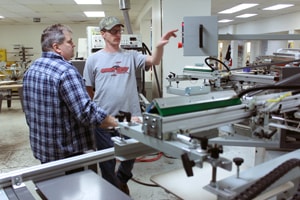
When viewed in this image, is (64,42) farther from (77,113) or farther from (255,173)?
(255,173)

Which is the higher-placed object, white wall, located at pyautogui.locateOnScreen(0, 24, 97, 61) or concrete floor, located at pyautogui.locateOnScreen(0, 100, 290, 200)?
white wall, located at pyautogui.locateOnScreen(0, 24, 97, 61)

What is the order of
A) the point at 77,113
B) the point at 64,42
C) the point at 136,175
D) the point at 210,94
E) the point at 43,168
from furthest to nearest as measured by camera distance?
the point at 136,175 < the point at 64,42 < the point at 77,113 < the point at 43,168 < the point at 210,94

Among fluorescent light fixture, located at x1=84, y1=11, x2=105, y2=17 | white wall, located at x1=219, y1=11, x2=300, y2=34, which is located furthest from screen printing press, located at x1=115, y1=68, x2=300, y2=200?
white wall, located at x1=219, y1=11, x2=300, y2=34

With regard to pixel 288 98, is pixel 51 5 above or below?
above

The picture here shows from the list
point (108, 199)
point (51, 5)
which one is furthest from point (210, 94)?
point (51, 5)

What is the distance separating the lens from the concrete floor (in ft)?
8.98

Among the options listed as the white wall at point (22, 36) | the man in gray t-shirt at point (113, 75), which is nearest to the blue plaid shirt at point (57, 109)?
the man in gray t-shirt at point (113, 75)

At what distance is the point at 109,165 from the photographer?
195 centimetres

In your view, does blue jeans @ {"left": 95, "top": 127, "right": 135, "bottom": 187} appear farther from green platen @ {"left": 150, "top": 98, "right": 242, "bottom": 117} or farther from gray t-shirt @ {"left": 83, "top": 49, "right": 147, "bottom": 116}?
green platen @ {"left": 150, "top": 98, "right": 242, "bottom": 117}

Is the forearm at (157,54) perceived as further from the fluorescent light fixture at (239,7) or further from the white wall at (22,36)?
the white wall at (22,36)

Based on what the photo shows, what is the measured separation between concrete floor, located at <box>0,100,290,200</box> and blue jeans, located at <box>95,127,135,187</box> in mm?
228

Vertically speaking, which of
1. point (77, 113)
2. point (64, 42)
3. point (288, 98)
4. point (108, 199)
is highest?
point (64, 42)

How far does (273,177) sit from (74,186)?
81cm

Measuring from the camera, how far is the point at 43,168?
1241 mm
